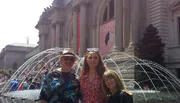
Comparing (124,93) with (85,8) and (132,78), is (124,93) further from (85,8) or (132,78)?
(85,8)

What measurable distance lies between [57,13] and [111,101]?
150ft

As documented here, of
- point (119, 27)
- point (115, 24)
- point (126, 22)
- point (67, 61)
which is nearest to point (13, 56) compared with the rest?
point (115, 24)

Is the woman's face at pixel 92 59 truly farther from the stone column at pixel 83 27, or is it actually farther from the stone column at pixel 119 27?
the stone column at pixel 83 27

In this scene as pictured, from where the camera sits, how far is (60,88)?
3.86m

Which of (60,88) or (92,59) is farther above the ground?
(92,59)

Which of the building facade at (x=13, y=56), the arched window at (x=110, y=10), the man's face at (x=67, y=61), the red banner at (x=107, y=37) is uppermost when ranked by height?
the arched window at (x=110, y=10)

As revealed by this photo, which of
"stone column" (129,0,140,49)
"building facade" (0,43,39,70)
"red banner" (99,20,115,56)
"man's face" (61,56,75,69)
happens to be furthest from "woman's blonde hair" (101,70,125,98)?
"building facade" (0,43,39,70)

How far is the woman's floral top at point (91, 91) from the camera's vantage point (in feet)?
12.9

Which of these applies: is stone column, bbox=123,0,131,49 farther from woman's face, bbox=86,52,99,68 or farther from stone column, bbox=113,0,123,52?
woman's face, bbox=86,52,99,68

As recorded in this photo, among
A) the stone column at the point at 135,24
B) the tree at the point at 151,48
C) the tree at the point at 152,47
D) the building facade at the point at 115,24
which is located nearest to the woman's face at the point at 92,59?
the tree at the point at 151,48

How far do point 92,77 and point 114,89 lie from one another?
398 mm

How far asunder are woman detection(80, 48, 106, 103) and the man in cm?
12

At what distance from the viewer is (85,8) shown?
3659cm

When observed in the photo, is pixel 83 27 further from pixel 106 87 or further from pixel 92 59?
pixel 106 87
